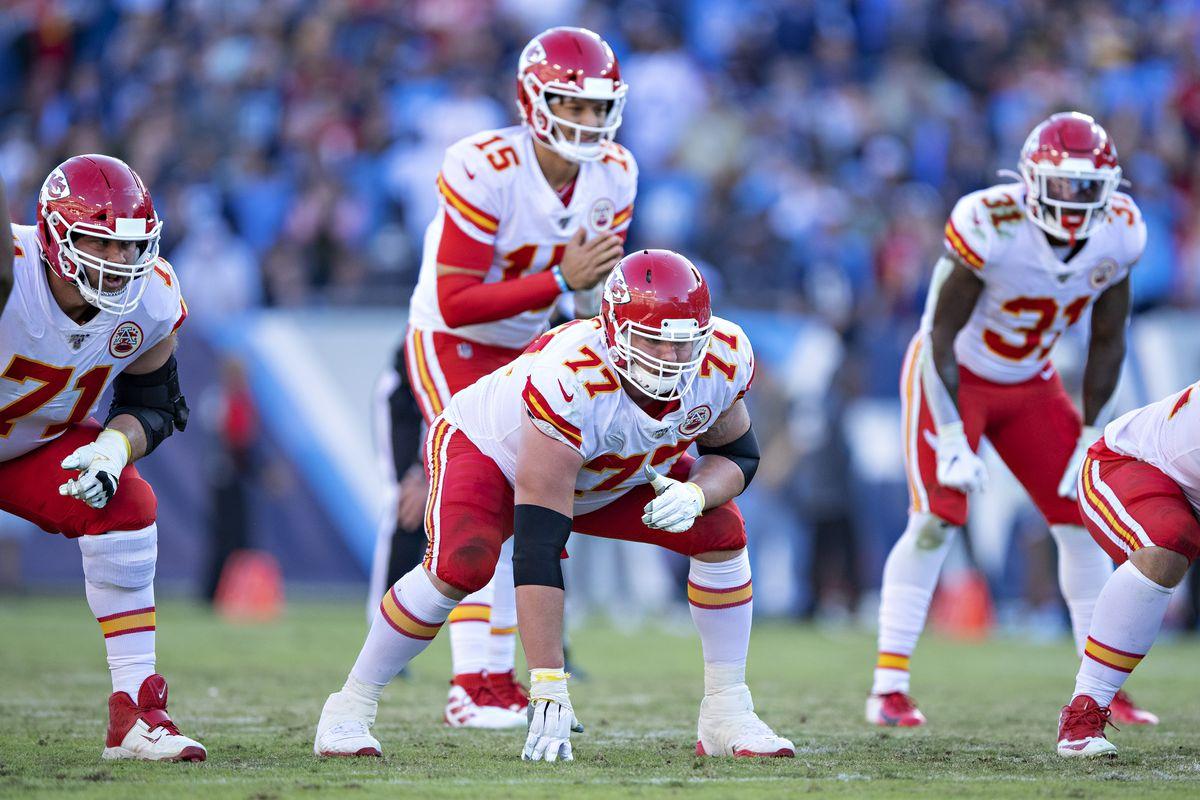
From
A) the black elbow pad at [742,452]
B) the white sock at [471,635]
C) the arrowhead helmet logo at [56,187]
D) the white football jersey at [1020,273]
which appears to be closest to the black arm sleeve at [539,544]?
the black elbow pad at [742,452]

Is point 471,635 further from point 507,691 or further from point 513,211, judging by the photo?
point 513,211

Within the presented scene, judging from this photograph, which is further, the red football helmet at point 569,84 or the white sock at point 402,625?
the red football helmet at point 569,84

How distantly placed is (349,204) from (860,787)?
32.6 ft

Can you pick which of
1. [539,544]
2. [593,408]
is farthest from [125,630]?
[593,408]

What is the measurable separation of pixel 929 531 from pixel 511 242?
1.98 meters

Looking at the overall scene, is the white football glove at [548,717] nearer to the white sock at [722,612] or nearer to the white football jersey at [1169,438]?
the white sock at [722,612]

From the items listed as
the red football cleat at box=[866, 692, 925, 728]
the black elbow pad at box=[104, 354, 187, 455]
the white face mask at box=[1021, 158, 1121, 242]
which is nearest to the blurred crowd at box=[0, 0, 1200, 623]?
the red football cleat at box=[866, 692, 925, 728]

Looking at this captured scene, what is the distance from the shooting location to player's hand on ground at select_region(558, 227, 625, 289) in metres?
5.80

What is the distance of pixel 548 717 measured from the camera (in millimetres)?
4715

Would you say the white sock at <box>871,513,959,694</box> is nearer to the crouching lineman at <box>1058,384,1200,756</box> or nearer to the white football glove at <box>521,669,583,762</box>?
the crouching lineman at <box>1058,384,1200,756</box>

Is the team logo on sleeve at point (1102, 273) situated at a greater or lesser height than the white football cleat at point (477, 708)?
greater

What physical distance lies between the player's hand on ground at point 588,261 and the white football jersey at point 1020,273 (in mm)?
1404

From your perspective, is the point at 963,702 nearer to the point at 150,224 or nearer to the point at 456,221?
the point at 456,221

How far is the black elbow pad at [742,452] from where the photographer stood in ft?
16.7
